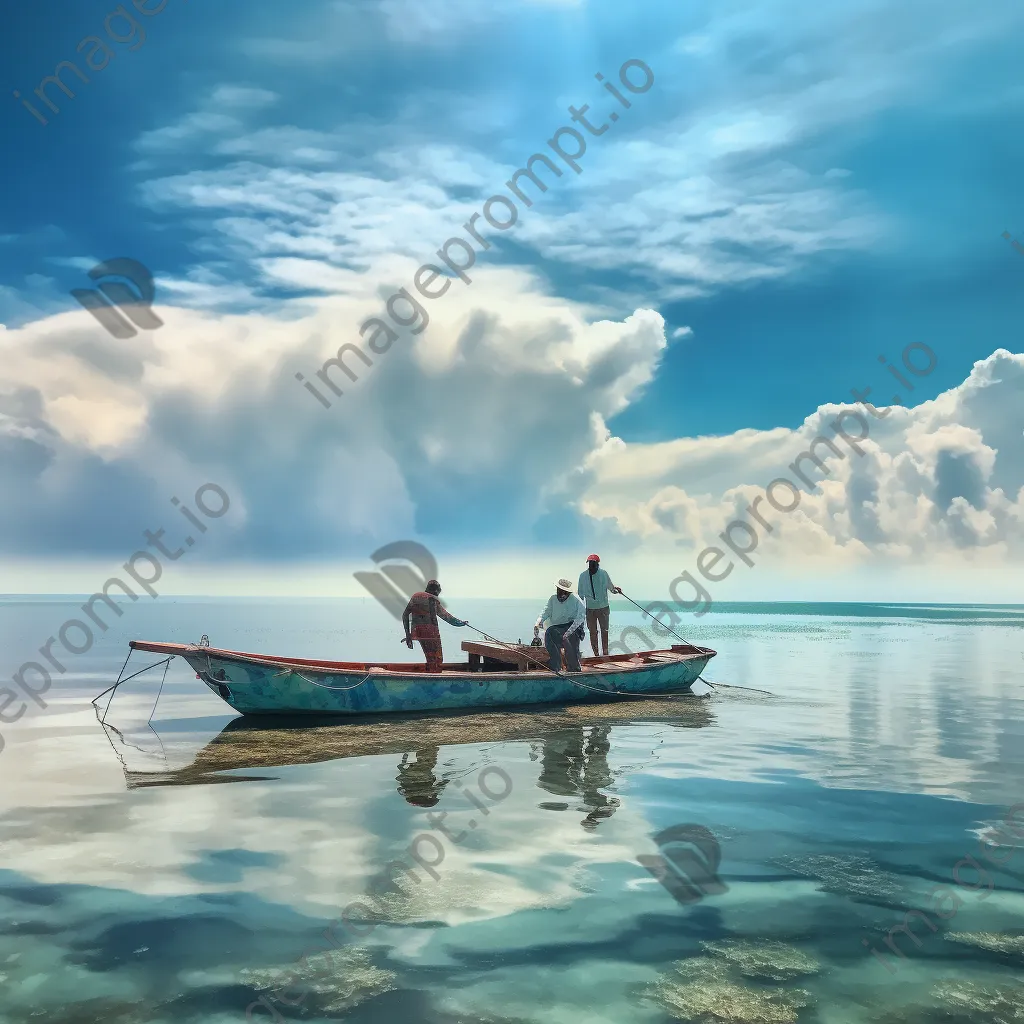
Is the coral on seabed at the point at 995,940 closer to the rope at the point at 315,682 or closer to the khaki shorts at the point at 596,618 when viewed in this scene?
the rope at the point at 315,682

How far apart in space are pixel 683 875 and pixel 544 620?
39.5 ft

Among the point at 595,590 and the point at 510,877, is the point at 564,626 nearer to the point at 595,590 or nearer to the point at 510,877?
the point at 595,590

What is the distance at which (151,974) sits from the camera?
6.02 m

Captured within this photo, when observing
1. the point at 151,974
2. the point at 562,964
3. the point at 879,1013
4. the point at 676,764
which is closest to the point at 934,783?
the point at 676,764

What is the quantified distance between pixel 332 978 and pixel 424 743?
913cm

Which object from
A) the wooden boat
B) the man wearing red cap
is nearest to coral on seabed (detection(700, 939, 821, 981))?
the wooden boat

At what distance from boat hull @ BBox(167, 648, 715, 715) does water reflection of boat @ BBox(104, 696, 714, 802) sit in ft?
1.15

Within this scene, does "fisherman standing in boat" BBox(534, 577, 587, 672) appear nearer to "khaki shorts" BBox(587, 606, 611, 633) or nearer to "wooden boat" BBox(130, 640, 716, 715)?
"wooden boat" BBox(130, 640, 716, 715)

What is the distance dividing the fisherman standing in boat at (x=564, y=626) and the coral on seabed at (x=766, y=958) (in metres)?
12.5

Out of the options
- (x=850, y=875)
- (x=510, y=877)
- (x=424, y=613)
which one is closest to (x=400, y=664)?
(x=424, y=613)

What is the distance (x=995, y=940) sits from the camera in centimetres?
667

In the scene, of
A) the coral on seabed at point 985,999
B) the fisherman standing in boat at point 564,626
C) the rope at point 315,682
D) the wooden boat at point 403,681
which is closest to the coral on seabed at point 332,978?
the coral on seabed at point 985,999

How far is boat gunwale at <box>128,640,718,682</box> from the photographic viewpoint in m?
15.5

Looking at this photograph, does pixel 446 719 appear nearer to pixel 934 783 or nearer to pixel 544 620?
pixel 544 620
